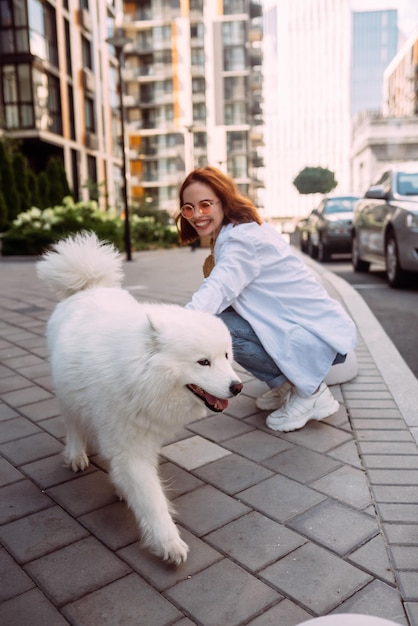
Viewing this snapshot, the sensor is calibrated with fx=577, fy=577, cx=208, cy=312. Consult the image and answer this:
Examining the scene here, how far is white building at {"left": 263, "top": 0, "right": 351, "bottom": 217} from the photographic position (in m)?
155

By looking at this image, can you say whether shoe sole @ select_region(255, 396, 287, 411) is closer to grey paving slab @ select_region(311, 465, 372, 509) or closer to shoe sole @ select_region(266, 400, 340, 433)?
shoe sole @ select_region(266, 400, 340, 433)

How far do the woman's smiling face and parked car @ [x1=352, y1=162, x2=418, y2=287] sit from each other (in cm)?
568

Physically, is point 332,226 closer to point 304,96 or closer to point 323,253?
point 323,253

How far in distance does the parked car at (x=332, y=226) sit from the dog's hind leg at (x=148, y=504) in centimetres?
1272

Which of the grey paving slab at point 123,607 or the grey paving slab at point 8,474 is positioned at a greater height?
the grey paving slab at point 8,474

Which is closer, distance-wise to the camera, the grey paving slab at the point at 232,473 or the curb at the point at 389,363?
the grey paving slab at the point at 232,473

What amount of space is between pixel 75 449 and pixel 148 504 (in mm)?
858

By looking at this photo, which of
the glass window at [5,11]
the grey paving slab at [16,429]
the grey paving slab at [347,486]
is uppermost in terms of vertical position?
the glass window at [5,11]

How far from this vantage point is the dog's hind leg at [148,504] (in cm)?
209

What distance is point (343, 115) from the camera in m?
156

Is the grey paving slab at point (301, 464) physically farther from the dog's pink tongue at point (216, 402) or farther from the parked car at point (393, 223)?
the parked car at point (393, 223)

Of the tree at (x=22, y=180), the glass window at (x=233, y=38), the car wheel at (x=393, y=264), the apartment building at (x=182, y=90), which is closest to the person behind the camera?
the car wheel at (x=393, y=264)

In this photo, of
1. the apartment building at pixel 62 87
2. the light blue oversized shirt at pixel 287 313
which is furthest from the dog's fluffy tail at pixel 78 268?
the apartment building at pixel 62 87

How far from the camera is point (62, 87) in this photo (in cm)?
2991
